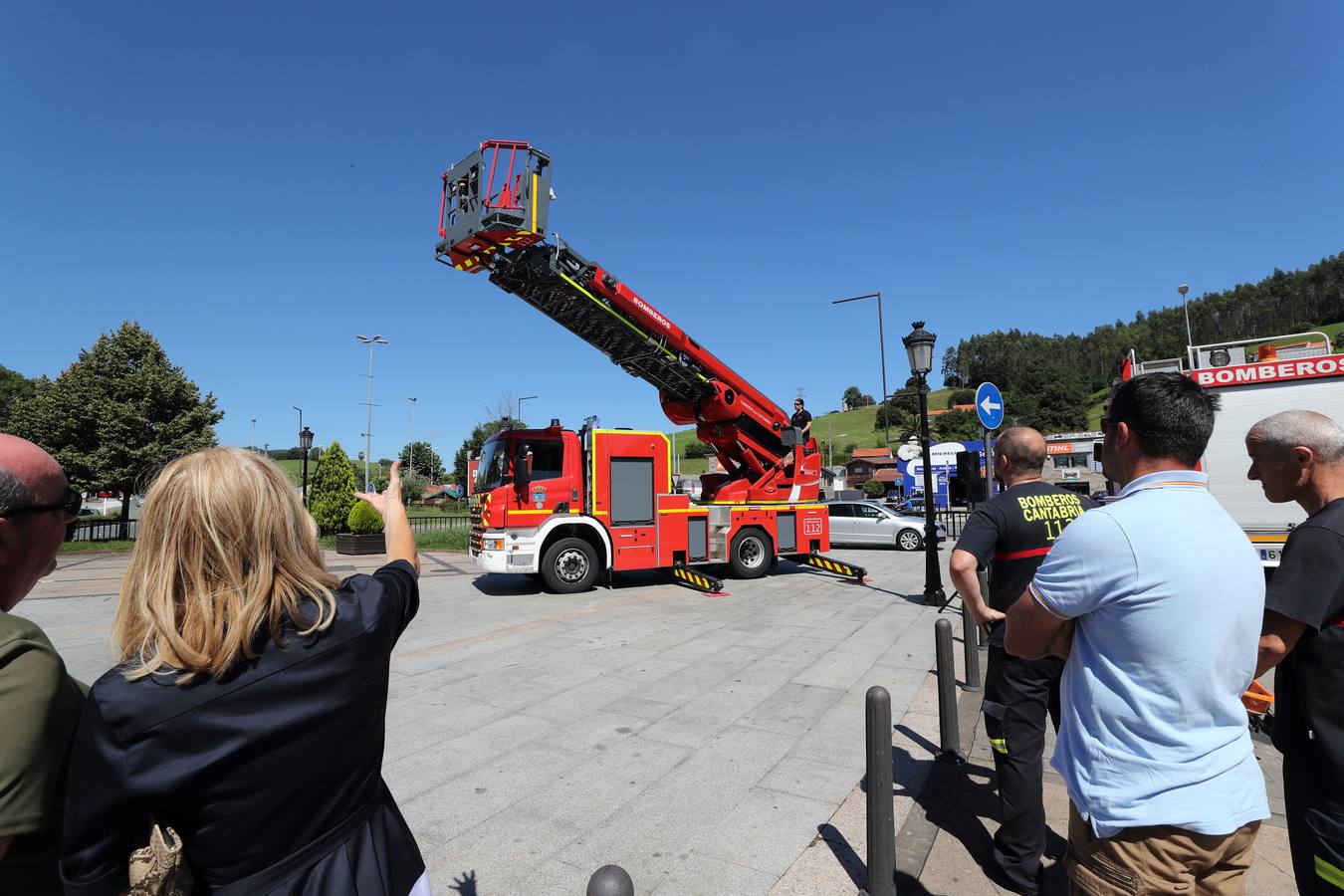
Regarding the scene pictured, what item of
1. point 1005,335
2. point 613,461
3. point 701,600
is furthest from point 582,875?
point 1005,335

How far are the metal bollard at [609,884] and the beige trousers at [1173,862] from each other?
1252 mm

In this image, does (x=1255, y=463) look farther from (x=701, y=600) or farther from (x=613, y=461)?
(x=613, y=461)

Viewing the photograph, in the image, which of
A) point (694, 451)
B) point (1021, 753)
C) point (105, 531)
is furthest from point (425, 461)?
point (1021, 753)

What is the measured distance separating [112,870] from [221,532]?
0.61 meters

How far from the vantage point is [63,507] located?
4.77 feet

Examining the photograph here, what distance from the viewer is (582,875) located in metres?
3.18

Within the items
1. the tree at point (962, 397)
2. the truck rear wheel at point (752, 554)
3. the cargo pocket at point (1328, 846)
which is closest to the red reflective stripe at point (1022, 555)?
the cargo pocket at point (1328, 846)

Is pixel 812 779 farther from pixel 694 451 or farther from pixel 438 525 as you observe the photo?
pixel 694 451

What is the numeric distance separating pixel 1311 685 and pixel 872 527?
18.1 m

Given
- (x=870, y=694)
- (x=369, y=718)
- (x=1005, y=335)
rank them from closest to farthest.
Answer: (x=369, y=718) → (x=870, y=694) → (x=1005, y=335)

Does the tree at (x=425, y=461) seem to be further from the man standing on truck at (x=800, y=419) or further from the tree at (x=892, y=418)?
the man standing on truck at (x=800, y=419)

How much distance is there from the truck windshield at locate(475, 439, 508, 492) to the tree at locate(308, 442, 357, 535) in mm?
17062

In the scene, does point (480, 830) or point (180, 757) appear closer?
point (180, 757)

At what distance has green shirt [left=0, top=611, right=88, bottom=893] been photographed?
3.65 ft
